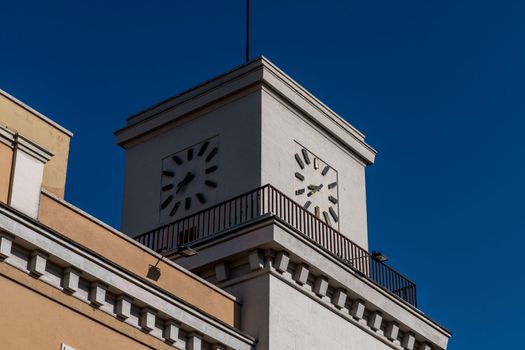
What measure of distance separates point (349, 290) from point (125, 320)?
5927 mm

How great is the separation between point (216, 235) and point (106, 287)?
4.44 metres

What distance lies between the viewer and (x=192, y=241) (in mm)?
24281

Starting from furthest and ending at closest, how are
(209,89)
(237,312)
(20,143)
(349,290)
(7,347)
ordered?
1. (209,89)
2. (349,290)
3. (237,312)
4. (20,143)
5. (7,347)

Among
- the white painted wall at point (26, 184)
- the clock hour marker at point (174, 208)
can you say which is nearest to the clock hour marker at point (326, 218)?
the clock hour marker at point (174, 208)

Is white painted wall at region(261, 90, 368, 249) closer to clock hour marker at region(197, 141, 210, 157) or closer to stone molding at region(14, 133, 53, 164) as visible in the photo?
clock hour marker at region(197, 141, 210, 157)

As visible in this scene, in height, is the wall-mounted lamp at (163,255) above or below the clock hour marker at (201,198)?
below

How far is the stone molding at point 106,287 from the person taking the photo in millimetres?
18109

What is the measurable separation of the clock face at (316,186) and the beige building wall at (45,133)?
22.2 ft

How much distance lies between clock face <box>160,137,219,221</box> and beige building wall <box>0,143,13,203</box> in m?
7.65

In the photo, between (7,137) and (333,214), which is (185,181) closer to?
(333,214)

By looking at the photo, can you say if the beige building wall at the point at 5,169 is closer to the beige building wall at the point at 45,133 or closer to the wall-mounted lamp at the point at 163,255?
the beige building wall at the point at 45,133

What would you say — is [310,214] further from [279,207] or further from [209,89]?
[209,89]

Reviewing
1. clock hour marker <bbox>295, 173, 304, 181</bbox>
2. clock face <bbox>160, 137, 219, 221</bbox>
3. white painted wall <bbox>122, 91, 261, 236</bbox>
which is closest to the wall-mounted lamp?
clock face <bbox>160, 137, 219, 221</bbox>

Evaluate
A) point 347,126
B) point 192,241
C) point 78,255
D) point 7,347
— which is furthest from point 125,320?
point 347,126
